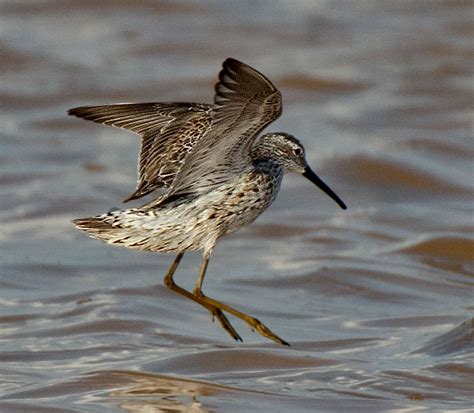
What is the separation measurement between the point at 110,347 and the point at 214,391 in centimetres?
112

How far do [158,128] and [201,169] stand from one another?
0.65 metres

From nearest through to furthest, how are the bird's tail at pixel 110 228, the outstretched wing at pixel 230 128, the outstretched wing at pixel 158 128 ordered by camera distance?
the outstretched wing at pixel 230 128 < the bird's tail at pixel 110 228 < the outstretched wing at pixel 158 128

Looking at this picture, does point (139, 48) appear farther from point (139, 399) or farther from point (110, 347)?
point (139, 399)

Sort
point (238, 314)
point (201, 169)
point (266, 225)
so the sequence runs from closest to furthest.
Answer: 1. point (201, 169)
2. point (238, 314)
3. point (266, 225)

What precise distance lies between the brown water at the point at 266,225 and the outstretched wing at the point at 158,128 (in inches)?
40.6

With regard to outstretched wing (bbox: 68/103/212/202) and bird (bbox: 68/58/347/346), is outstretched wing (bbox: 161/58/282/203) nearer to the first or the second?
bird (bbox: 68/58/347/346)

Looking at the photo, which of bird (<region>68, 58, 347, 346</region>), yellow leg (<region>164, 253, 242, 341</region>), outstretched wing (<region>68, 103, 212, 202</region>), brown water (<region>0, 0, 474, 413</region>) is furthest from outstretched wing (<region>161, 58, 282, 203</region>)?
brown water (<region>0, 0, 474, 413</region>)

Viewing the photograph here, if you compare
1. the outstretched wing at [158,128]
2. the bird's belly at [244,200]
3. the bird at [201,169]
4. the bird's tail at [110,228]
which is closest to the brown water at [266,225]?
the bird at [201,169]

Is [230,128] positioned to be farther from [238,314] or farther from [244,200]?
[238,314]

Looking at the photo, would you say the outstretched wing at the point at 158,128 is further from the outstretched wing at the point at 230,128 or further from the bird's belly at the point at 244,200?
the bird's belly at the point at 244,200

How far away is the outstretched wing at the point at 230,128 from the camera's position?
6.32 m

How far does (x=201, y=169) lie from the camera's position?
7.05m

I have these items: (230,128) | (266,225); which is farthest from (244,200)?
(266,225)

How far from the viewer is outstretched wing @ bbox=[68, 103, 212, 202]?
7.39m
